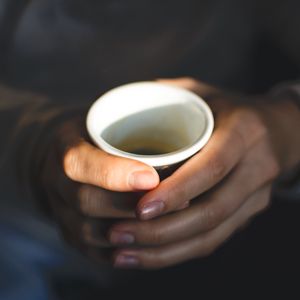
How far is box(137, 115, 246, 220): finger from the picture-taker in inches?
21.1

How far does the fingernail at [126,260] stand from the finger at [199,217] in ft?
0.15

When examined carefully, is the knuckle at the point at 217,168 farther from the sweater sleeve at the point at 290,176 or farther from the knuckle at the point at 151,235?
the sweater sleeve at the point at 290,176

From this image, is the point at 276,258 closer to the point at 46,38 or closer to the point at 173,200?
the point at 173,200

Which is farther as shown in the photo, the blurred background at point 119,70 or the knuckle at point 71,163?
the blurred background at point 119,70

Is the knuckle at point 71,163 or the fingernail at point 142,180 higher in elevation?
the fingernail at point 142,180

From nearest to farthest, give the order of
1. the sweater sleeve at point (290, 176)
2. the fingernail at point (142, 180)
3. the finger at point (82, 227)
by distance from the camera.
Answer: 1. the fingernail at point (142, 180)
2. the finger at point (82, 227)
3. the sweater sleeve at point (290, 176)

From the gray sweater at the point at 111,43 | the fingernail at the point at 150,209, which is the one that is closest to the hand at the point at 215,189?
the fingernail at the point at 150,209

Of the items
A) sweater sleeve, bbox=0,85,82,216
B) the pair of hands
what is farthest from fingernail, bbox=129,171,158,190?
sweater sleeve, bbox=0,85,82,216

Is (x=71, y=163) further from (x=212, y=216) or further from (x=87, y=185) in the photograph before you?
(x=212, y=216)

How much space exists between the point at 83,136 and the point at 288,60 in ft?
1.60

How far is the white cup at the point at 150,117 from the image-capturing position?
0.57 m

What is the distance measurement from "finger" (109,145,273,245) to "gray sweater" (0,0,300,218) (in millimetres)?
158

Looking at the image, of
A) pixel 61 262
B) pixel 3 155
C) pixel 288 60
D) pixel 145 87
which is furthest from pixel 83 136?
pixel 288 60

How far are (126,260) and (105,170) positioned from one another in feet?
0.52
